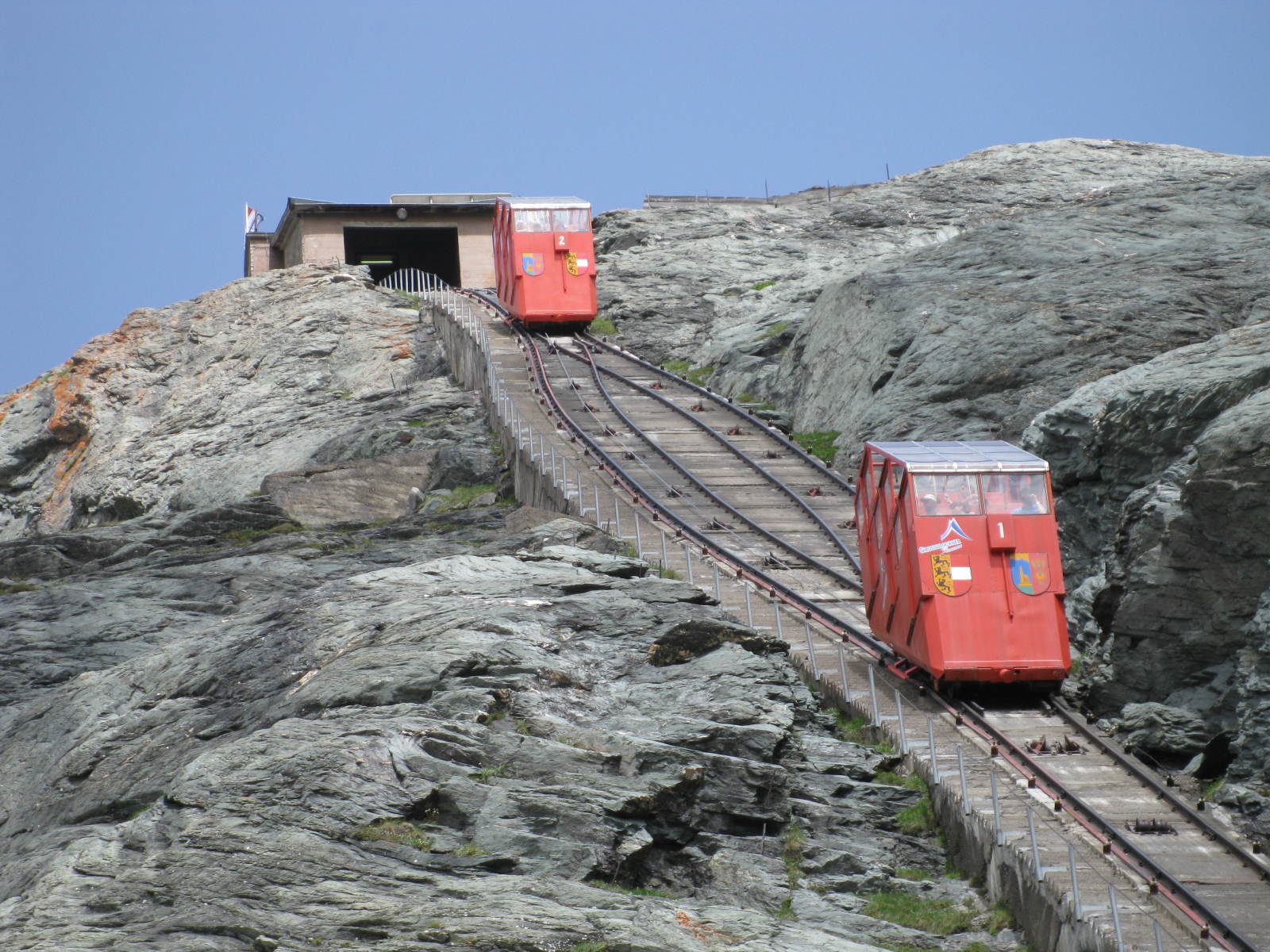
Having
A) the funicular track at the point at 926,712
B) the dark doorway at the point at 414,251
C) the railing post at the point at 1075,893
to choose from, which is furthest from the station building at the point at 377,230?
the railing post at the point at 1075,893

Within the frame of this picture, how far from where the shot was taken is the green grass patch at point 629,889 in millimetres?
15132

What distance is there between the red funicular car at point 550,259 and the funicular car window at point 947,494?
24991mm

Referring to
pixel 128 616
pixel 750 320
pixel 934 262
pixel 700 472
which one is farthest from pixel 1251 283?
pixel 128 616

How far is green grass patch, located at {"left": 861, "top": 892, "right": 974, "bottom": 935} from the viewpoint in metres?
16.0

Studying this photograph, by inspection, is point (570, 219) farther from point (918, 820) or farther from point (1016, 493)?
point (918, 820)

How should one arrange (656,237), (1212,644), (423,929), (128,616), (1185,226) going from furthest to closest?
1. (656,237)
2. (1185,226)
3. (128,616)
4. (1212,644)
5. (423,929)

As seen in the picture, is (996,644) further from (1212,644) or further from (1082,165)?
(1082,165)

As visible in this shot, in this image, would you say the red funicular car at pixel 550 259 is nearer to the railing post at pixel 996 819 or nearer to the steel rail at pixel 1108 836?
the steel rail at pixel 1108 836

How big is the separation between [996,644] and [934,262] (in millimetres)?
21910

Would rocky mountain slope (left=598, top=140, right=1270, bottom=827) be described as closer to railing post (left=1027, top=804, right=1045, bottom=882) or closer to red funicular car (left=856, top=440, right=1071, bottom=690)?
red funicular car (left=856, top=440, right=1071, bottom=690)

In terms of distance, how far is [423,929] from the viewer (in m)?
12.7

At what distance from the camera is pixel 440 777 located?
16234 millimetres

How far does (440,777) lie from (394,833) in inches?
45.1

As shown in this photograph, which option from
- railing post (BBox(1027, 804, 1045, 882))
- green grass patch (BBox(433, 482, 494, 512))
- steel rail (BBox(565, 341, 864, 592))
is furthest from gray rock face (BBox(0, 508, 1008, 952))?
green grass patch (BBox(433, 482, 494, 512))
